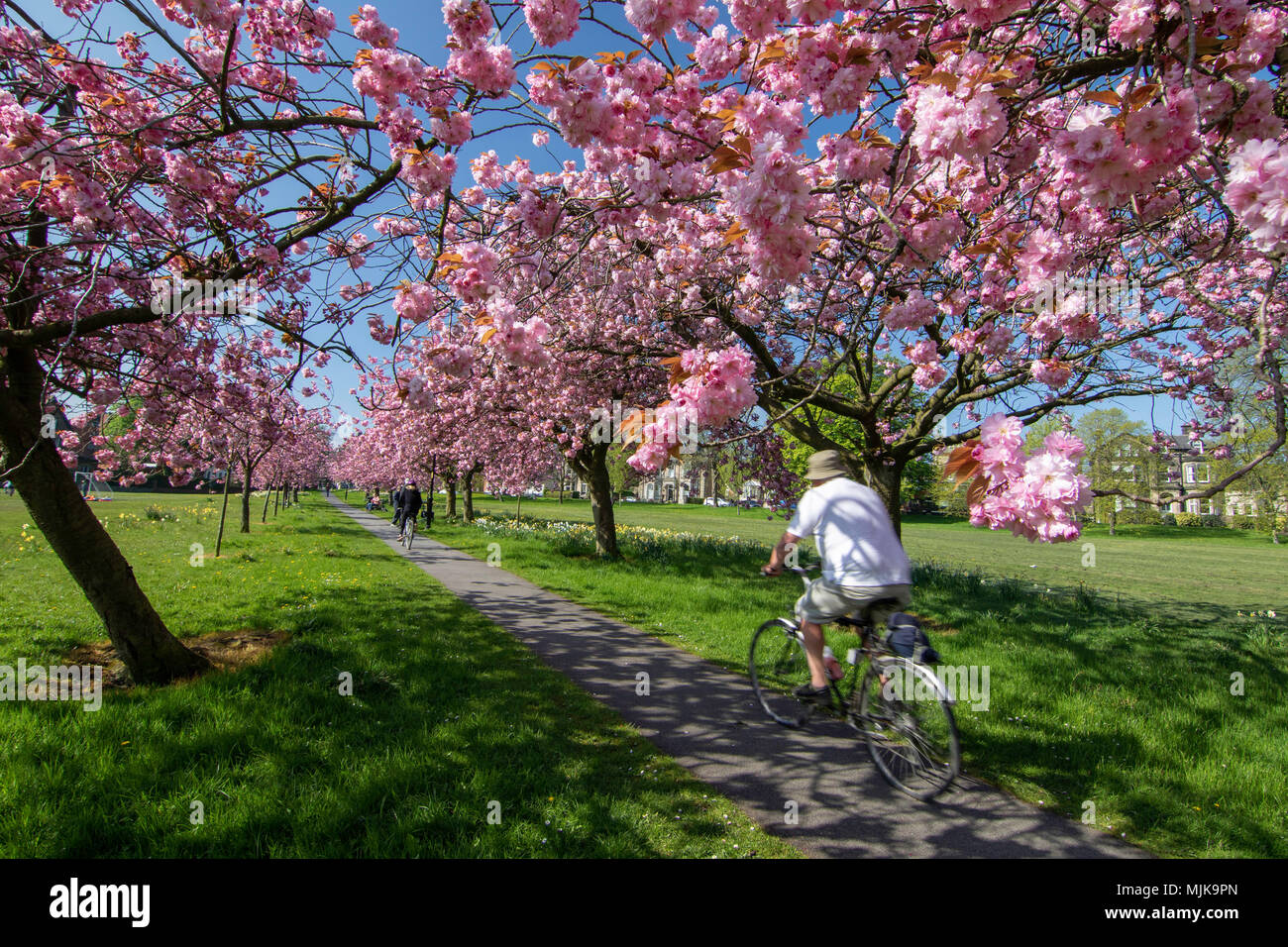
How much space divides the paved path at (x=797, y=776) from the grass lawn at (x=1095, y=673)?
340 millimetres

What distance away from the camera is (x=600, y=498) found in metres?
13.3

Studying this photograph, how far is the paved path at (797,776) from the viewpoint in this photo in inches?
114

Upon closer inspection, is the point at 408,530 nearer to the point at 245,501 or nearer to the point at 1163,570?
the point at 245,501

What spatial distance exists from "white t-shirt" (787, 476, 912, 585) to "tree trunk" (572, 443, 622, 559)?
940 centimetres

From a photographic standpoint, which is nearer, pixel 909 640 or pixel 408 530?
pixel 909 640

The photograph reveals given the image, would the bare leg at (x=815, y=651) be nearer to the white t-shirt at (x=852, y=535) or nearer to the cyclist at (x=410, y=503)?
the white t-shirt at (x=852, y=535)

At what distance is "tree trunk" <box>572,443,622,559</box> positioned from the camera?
43.0ft

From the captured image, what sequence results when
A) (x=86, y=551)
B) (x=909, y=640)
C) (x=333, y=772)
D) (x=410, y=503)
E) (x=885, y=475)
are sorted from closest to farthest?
1. (x=333, y=772)
2. (x=909, y=640)
3. (x=86, y=551)
4. (x=885, y=475)
5. (x=410, y=503)

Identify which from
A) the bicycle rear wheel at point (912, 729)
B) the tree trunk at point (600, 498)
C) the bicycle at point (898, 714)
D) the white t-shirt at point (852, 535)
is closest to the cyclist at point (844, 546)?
the white t-shirt at point (852, 535)

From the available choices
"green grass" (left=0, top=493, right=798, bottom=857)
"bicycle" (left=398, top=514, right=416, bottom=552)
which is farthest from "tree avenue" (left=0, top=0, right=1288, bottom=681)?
"bicycle" (left=398, top=514, right=416, bottom=552)

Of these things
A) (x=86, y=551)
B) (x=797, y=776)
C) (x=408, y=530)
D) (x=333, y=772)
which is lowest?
(x=797, y=776)

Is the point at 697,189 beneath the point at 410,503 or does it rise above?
above

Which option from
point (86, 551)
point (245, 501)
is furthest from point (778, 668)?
point (245, 501)

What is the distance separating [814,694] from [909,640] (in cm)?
94
